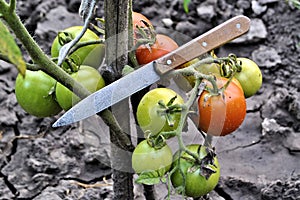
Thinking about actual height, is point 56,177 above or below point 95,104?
below

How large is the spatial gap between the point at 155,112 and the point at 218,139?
851 mm

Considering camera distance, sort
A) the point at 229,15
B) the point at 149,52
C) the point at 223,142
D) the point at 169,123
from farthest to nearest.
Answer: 1. the point at 229,15
2. the point at 223,142
3. the point at 149,52
4. the point at 169,123

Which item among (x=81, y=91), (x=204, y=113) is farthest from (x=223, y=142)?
(x=81, y=91)

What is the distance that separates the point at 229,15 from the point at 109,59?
4.13ft

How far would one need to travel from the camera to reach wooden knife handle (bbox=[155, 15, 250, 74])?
3.80 ft

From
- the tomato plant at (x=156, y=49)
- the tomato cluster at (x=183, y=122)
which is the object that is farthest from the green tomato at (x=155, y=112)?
the tomato plant at (x=156, y=49)

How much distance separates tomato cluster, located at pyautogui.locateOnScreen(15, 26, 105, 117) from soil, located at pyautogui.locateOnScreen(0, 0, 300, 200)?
0.32m

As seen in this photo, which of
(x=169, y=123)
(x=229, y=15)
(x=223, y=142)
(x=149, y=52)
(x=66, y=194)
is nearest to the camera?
(x=169, y=123)

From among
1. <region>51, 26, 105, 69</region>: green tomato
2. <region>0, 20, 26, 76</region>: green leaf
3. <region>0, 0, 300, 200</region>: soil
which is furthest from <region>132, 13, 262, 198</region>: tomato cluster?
<region>0, 20, 26, 76</region>: green leaf

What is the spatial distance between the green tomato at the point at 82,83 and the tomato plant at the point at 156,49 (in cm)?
13

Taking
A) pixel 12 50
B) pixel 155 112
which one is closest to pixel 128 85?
pixel 155 112

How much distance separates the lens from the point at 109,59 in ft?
4.21

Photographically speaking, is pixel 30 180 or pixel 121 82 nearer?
pixel 121 82

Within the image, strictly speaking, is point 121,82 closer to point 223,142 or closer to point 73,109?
point 73,109
